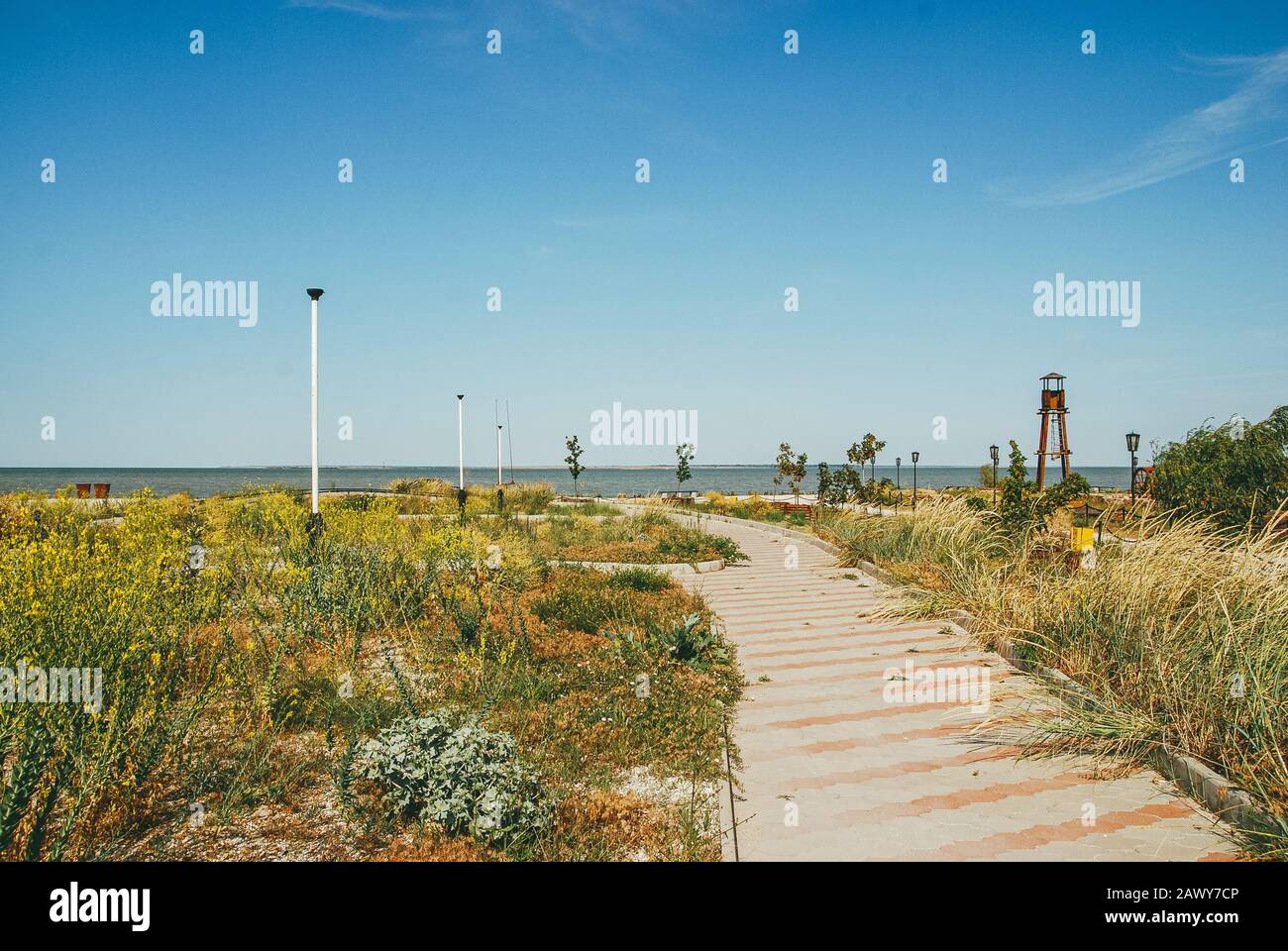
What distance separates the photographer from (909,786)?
4.31m

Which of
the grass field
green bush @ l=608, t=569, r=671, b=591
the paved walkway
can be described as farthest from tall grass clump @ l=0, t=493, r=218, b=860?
green bush @ l=608, t=569, r=671, b=591

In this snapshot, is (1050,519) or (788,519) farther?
(788,519)

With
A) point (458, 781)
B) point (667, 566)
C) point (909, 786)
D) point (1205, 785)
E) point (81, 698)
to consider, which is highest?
point (81, 698)

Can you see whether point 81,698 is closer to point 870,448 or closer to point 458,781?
point 458,781

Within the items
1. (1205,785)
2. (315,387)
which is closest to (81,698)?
(1205,785)

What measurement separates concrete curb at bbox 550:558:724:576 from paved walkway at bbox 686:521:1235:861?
4.57 metres

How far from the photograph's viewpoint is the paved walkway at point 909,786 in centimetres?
357

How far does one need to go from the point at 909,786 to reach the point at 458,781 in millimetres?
2710

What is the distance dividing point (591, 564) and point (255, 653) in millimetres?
7039

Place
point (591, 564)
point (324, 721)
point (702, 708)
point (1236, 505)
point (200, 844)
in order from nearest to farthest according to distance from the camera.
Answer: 1. point (200, 844)
2. point (324, 721)
3. point (702, 708)
4. point (1236, 505)
5. point (591, 564)

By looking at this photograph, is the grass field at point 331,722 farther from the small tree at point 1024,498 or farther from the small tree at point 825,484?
the small tree at point 825,484
